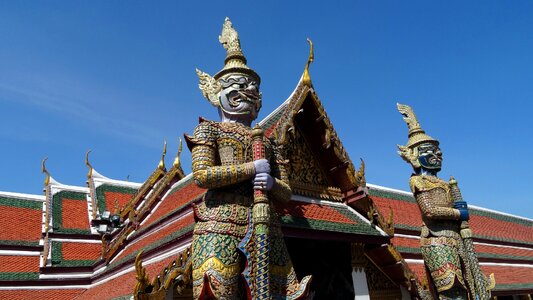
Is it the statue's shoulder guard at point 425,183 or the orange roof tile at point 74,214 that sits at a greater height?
the orange roof tile at point 74,214

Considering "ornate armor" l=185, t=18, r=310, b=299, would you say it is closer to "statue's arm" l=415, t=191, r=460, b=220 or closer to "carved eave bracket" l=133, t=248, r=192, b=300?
"carved eave bracket" l=133, t=248, r=192, b=300

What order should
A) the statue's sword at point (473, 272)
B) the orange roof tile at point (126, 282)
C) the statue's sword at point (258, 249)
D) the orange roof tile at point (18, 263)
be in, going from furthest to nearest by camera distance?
the orange roof tile at point (18, 263), the orange roof tile at point (126, 282), the statue's sword at point (473, 272), the statue's sword at point (258, 249)

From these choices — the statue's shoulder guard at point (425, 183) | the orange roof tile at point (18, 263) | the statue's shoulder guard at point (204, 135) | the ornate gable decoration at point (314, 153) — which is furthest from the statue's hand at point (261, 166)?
the orange roof tile at point (18, 263)

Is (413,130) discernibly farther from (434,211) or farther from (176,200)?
(176,200)

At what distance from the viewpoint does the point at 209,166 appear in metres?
4.50

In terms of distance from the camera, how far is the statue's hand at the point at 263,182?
4.33 meters

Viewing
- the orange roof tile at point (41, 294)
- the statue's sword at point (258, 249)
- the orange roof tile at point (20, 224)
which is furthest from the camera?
the orange roof tile at point (20, 224)

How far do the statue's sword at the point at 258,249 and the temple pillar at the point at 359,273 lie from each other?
3460 mm

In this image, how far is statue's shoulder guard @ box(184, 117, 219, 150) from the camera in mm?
4613

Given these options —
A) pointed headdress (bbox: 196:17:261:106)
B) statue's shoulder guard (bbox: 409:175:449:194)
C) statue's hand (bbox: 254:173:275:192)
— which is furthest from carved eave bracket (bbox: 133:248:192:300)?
statue's shoulder guard (bbox: 409:175:449:194)

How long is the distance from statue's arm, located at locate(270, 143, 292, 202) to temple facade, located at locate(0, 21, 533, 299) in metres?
0.41

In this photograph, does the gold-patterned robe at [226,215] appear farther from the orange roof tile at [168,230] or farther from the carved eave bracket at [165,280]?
the orange roof tile at [168,230]

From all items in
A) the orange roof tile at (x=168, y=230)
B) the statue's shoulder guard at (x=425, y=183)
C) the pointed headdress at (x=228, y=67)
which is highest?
the pointed headdress at (x=228, y=67)

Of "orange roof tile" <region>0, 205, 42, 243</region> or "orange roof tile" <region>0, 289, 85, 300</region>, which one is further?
"orange roof tile" <region>0, 205, 42, 243</region>
